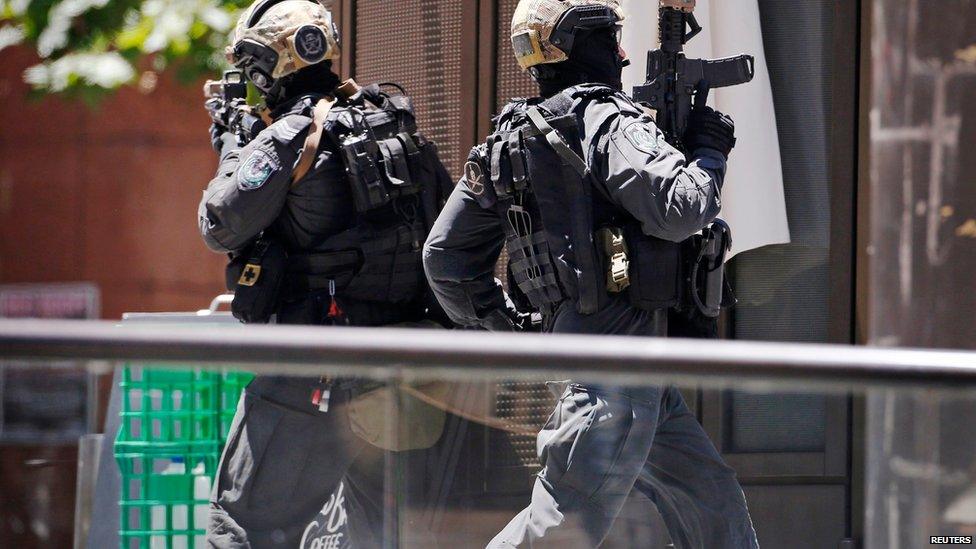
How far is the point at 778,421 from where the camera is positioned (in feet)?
10.1

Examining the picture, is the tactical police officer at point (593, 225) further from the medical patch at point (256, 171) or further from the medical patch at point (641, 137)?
the medical patch at point (256, 171)

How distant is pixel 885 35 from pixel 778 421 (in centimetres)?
298

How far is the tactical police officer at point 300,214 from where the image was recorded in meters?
4.15

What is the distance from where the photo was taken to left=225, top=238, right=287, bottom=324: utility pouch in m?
4.39

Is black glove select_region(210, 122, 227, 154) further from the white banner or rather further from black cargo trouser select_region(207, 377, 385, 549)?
the white banner

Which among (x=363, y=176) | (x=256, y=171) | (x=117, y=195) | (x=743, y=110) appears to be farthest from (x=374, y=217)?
(x=117, y=195)

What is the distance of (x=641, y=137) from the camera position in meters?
3.62

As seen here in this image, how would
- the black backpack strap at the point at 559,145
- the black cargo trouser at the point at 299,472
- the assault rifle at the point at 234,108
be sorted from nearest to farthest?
the black cargo trouser at the point at 299,472, the black backpack strap at the point at 559,145, the assault rifle at the point at 234,108

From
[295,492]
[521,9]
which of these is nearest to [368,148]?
[521,9]

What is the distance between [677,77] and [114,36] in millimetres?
4751

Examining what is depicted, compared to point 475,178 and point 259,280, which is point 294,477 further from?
point 475,178

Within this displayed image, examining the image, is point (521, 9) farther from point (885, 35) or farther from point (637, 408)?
point (885, 35)

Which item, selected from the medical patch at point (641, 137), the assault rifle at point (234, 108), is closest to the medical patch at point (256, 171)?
the assault rifle at point (234, 108)

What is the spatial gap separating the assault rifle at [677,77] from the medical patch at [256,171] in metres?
1.09
